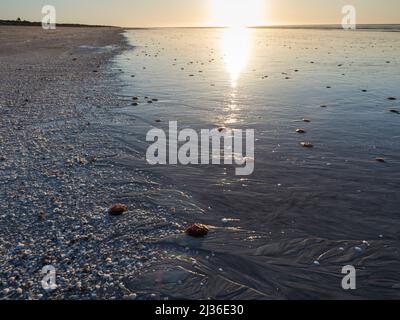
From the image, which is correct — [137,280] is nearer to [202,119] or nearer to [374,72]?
[202,119]

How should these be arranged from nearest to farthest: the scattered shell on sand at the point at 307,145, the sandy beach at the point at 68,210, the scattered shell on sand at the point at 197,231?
1. the sandy beach at the point at 68,210
2. the scattered shell on sand at the point at 197,231
3. the scattered shell on sand at the point at 307,145

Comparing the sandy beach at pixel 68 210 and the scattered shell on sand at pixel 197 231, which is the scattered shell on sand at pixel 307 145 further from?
the scattered shell on sand at pixel 197 231

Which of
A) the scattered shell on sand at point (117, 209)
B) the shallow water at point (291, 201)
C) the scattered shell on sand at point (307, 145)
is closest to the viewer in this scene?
the shallow water at point (291, 201)

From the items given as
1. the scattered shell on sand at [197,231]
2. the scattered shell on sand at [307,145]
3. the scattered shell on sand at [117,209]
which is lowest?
the scattered shell on sand at [197,231]

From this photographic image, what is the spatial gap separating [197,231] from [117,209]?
1629 millimetres

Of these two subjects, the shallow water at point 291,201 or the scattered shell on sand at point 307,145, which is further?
the scattered shell on sand at point 307,145

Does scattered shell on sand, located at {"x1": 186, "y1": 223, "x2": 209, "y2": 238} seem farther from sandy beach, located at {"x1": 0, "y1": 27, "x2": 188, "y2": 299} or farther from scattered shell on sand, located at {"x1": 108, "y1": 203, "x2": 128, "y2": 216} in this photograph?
scattered shell on sand, located at {"x1": 108, "y1": 203, "x2": 128, "y2": 216}

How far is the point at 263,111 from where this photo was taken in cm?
1422

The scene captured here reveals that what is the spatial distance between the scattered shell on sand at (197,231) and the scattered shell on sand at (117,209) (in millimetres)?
1365

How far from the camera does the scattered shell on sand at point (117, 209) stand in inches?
260

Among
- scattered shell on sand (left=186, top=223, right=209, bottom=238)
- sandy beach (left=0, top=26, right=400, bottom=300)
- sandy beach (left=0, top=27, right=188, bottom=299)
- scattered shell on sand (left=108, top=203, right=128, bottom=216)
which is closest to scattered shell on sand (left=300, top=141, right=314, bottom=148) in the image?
sandy beach (left=0, top=26, right=400, bottom=300)

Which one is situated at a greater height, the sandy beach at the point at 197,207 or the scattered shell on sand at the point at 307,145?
the scattered shell on sand at the point at 307,145

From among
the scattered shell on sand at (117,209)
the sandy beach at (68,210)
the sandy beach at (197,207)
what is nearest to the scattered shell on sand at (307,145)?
the sandy beach at (197,207)

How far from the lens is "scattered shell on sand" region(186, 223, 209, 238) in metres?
6.04
